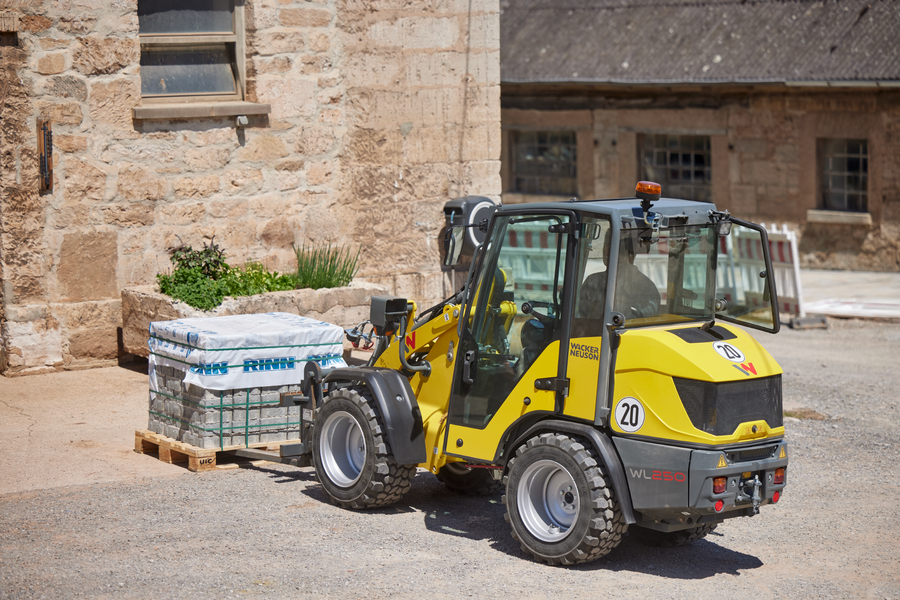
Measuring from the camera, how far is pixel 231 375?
779 cm

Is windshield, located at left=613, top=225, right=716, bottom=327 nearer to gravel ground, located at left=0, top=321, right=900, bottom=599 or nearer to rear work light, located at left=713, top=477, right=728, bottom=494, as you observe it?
rear work light, located at left=713, top=477, right=728, bottom=494

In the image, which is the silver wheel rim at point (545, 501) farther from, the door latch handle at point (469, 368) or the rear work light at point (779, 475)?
the rear work light at point (779, 475)

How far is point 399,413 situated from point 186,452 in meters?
1.86

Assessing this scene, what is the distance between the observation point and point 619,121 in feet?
71.2

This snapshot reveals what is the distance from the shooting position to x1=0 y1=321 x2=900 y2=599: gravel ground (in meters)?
5.84

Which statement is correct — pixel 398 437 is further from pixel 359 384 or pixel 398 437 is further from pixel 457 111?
pixel 457 111

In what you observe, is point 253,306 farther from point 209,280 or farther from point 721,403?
point 721,403

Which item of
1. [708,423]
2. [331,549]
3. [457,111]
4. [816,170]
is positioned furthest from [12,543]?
[816,170]

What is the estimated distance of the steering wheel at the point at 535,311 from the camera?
624cm

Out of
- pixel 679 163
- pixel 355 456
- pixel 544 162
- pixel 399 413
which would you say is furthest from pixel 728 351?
pixel 544 162

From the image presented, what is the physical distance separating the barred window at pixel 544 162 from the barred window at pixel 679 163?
155 centimetres

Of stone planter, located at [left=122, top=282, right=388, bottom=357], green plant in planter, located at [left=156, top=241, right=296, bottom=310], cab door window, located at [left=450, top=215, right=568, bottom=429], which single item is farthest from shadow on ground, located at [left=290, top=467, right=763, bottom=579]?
green plant in planter, located at [left=156, top=241, right=296, bottom=310]

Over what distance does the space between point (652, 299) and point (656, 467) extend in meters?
0.92

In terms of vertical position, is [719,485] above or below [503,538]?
above
